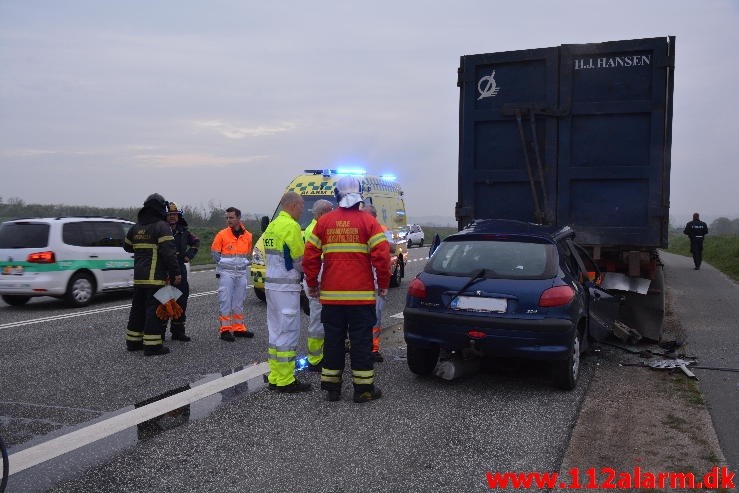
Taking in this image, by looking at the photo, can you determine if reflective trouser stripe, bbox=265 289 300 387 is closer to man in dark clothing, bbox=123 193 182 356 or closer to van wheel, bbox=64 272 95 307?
man in dark clothing, bbox=123 193 182 356

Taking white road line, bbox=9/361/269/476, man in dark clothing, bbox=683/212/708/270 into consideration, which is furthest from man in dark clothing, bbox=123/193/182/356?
man in dark clothing, bbox=683/212/708/270

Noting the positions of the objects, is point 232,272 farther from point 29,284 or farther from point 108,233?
point 108,233

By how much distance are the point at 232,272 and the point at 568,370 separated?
4.74 metres

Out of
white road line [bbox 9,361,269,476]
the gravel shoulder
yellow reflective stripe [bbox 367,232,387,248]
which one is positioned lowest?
white road line [bbox 9,361,269,476]

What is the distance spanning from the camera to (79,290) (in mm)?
11727

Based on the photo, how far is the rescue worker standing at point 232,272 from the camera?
8492 millimetres

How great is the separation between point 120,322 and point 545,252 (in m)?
6.66

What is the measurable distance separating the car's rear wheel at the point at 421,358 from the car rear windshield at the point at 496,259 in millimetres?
753

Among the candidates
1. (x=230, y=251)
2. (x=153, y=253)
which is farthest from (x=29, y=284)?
(x=153, y=253)

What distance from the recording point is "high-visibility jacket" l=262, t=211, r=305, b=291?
5.98 meters

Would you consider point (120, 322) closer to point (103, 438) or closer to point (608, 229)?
point (103, 438)

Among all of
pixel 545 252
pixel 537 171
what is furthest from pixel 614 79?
pixel 545 252

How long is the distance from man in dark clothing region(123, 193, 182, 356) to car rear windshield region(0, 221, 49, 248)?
4.70 metres

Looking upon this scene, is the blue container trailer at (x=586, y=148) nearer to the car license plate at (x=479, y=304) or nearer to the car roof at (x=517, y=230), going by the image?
the car roof at (x=517, y=230)
